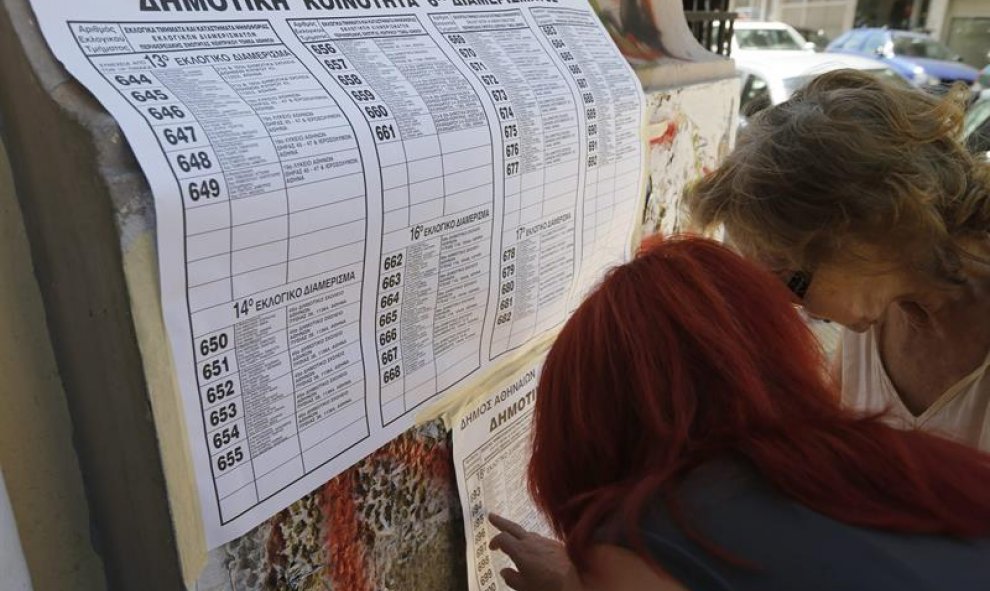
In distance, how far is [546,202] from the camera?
1.07m

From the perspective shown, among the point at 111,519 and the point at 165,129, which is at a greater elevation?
the point at 165,129

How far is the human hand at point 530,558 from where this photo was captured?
1004 mm

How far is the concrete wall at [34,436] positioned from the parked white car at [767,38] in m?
11.4

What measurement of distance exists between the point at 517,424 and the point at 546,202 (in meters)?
0.37

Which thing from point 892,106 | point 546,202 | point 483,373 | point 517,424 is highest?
point 892,106

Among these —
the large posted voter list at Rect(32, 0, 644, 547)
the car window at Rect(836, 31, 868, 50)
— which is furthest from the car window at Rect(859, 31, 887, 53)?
the large posted voter list at Rect(32, 0, 644, 547)

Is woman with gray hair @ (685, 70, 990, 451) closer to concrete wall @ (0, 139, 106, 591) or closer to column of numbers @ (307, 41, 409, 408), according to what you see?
column of numbers @ (307, 41, 409, 408)

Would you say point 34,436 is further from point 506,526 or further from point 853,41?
point 853,41

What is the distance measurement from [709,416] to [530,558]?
1.22 feet

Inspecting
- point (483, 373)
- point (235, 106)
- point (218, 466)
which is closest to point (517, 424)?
point (483, 373)

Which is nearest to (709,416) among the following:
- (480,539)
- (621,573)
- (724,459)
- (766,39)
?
(724,459)

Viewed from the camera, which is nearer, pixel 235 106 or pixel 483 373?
pixel 235 106

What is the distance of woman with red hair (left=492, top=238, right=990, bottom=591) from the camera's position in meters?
0.70

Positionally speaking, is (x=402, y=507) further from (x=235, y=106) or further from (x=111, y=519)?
(x=235, y=106)
